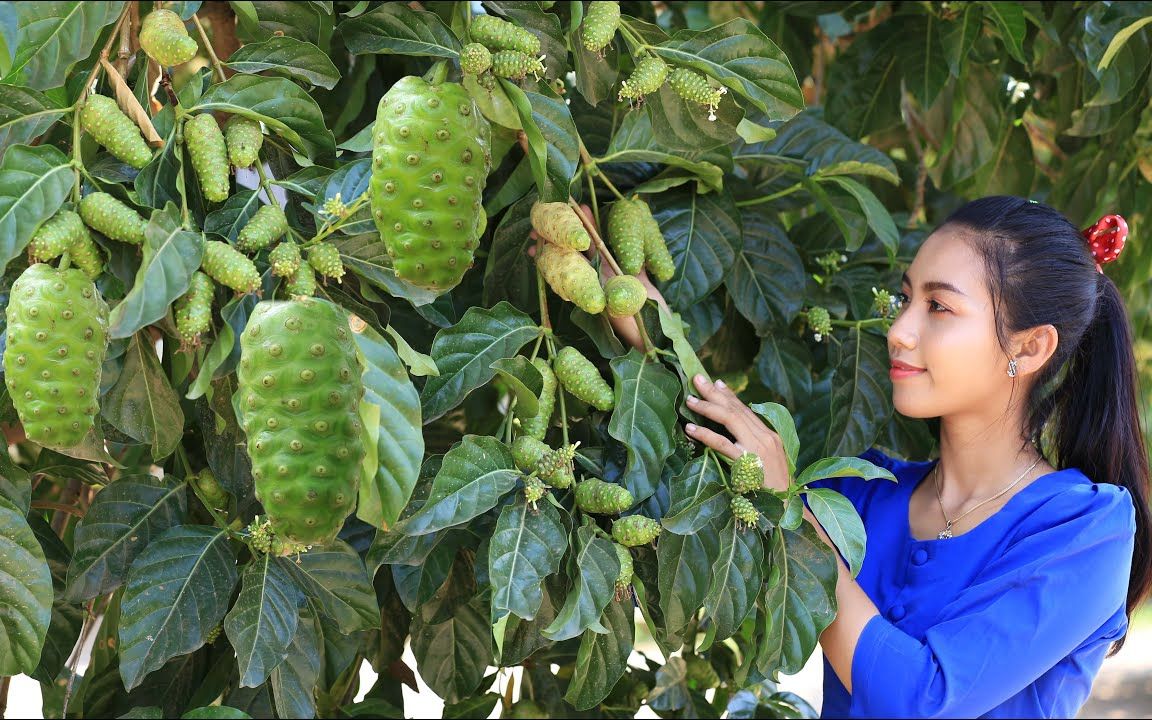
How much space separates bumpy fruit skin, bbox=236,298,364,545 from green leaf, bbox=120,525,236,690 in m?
0.38

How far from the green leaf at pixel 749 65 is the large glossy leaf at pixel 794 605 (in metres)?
0.48

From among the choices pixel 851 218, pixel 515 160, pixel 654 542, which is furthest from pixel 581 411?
pixel 851 218

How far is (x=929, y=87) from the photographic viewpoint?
1968 mm

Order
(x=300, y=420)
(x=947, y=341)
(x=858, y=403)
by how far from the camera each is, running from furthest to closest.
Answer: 1. (x=858, y=403)
2. (x=947, y=341)
3. (x=300, y=420)

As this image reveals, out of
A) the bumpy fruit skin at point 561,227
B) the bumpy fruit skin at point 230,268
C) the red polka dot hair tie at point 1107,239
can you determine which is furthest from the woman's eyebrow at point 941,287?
the bumpy fruit skin at point 230,268

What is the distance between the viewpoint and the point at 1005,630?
1.34 metres

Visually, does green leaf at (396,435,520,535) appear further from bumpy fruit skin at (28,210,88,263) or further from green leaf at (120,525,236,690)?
bumpy fruit skin at (28,210,88,263)

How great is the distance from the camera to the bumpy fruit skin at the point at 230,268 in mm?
953

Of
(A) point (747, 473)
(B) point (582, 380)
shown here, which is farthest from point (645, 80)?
(A) point (747, 473)

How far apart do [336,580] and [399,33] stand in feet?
2.02

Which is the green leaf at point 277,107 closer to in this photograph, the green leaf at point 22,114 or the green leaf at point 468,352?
the green leaf at point 22,114

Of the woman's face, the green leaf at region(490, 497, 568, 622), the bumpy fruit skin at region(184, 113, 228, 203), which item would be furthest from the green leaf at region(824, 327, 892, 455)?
the bumpy fruit skin at region(184, 113, 228, 203)

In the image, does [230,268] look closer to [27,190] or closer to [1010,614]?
[27,190]

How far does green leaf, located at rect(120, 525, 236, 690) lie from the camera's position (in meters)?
→ 1.15
